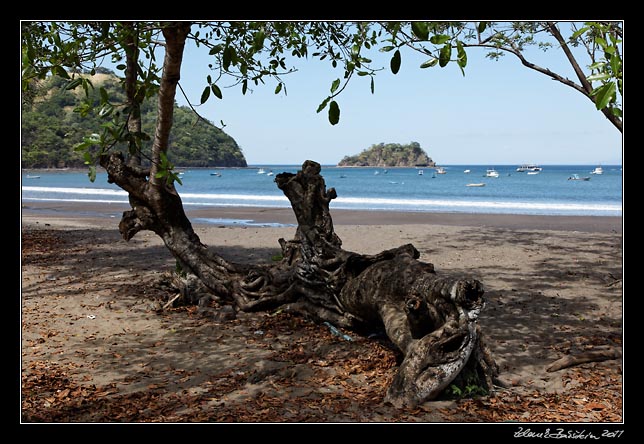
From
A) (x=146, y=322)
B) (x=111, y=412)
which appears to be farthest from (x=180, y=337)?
(x=111, y=412)

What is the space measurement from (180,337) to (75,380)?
1693mm

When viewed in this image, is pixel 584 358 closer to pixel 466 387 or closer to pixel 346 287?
pixel 466 387

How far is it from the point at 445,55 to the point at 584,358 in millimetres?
3992

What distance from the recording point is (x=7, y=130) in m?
4.60

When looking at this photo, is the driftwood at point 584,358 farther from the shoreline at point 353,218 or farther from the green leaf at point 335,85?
the shoreline at point 353,218

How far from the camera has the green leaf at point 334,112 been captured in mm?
3980

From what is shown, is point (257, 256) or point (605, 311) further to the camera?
point (257, 256)

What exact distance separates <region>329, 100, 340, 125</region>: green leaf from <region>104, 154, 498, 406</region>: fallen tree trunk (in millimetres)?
2130

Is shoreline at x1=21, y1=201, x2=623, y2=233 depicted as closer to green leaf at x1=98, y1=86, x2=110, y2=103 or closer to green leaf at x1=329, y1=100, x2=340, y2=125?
green leaf at x1=98, y1=86, x2=110, y2=103

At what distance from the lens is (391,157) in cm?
12456

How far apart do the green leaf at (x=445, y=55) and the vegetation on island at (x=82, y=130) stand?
2.27 meters

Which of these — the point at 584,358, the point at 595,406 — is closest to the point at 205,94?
the point at 595,406

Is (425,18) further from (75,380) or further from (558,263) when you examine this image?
(558,263)

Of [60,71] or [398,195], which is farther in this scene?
[398,195]
